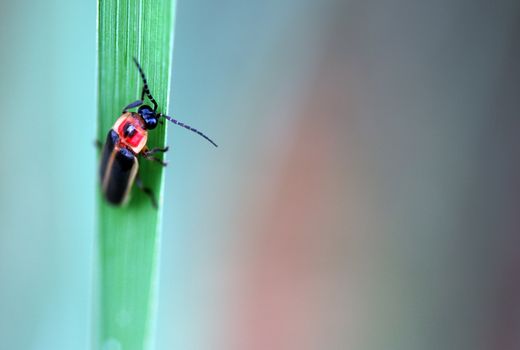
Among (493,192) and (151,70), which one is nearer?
(151,70)

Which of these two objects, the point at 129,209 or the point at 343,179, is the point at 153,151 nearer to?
the point at 129,209

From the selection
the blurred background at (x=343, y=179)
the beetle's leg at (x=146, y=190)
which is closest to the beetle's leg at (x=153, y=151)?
the beetle's leg at (x=146, y=190)

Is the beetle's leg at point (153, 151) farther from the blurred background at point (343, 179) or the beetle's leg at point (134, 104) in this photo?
the blurred background at point (343, 179)

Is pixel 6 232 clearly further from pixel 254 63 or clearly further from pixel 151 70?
pixel 254 63

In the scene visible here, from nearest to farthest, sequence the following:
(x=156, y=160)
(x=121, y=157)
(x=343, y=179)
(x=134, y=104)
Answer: (x=134, y=104)
(x=156, y=160)
(x=121, y=157)
(x=343, y=179)

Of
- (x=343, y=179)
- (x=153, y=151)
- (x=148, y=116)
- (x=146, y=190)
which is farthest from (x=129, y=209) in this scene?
(x=343, y=179)

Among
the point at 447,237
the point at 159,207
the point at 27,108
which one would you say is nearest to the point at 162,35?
the point at 159,207

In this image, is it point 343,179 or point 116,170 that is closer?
point 116,170
